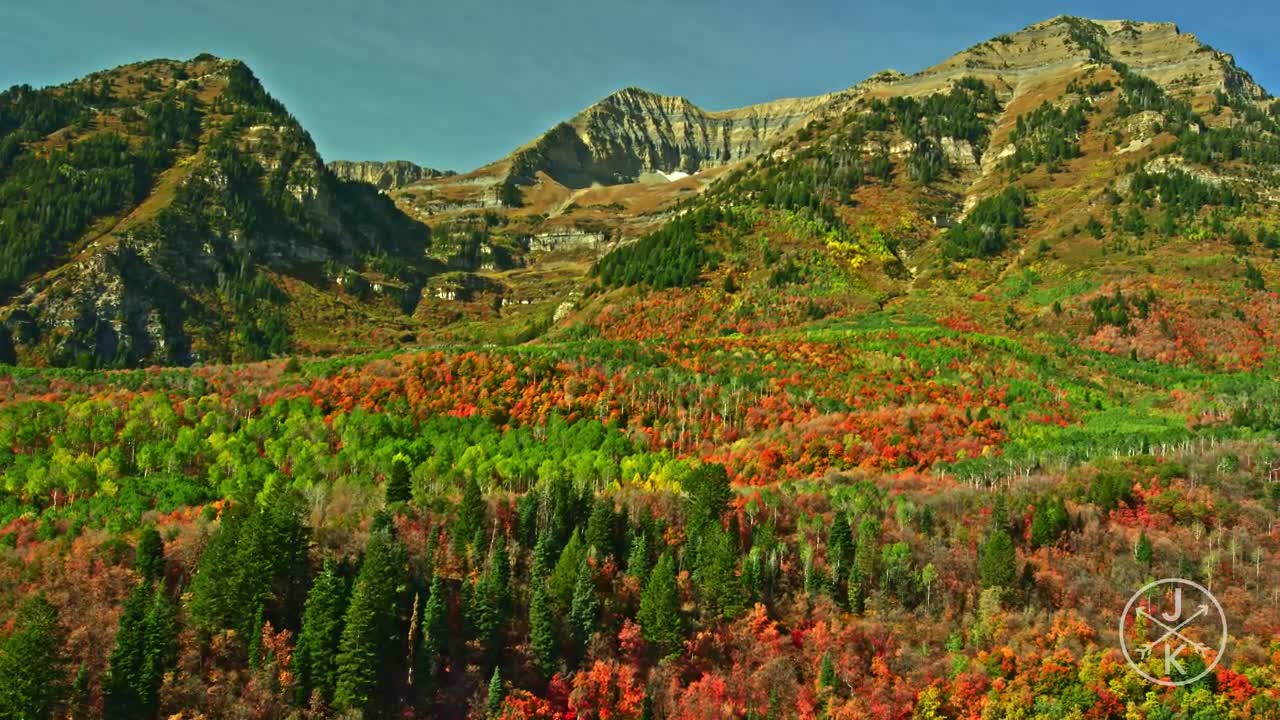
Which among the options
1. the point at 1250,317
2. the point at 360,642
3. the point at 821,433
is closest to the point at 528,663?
the point at 360,642

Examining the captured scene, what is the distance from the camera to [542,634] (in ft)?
270

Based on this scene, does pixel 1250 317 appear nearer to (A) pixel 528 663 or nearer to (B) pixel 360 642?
(A) pixel 528 663

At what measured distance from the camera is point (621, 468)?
391 ft

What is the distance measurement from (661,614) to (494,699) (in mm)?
16940

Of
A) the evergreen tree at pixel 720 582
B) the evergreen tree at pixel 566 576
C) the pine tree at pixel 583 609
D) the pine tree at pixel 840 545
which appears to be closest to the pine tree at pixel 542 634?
the evergreen tree at pixel 566 576

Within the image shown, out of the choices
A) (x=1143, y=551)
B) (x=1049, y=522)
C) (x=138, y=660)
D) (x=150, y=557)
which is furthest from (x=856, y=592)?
(x=150, y=557)

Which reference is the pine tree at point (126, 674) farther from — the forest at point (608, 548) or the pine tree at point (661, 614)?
→ the pine tree at point (661, 614)

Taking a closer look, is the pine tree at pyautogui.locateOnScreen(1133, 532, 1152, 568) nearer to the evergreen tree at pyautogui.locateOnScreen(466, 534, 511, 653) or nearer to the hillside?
the hillside

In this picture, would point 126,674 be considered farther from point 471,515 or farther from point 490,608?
point 471,515

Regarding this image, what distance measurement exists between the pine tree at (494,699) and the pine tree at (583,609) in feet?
31.9

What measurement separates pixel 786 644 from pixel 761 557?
940cm

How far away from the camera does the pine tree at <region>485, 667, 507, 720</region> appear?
7619 centimetres

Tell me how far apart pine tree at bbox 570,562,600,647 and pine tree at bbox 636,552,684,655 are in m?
4.44

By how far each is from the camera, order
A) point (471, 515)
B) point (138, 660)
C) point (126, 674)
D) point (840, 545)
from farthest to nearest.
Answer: point (471, 515) < point (840, 545) < point (138, 660) < point (126, 674)
